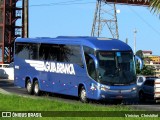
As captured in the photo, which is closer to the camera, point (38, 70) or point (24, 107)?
point (24, 107)

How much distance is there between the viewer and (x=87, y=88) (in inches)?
1010

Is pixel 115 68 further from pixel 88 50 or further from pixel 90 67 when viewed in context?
pixel 88 50

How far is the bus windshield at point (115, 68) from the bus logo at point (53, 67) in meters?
2.35

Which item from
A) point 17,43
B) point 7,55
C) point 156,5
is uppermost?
point 156,5

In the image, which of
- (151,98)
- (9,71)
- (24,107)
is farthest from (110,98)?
(9,71)

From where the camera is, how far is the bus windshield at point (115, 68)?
25.0m

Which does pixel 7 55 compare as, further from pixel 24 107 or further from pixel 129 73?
pixel 24 107

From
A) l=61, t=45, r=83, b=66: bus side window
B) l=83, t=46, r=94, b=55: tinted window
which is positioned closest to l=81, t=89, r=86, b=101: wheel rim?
l=61, t=45, r=83, b=66: bus side window

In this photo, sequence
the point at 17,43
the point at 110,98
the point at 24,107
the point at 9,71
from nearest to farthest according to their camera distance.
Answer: the point at 24,107, the point at 110,98, the point at 17,43, the point at 9,71

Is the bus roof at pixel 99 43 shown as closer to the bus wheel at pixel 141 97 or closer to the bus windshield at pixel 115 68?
the bus windshield at pixel 115 68

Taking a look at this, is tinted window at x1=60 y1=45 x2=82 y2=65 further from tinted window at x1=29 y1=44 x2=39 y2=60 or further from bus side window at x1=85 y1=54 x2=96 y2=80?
tinted window at x1=29 y1=44 x2=39 y2=60

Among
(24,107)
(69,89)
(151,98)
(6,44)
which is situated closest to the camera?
(24,107)

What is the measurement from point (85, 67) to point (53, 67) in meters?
3.61

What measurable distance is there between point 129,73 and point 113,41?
2030 mm
